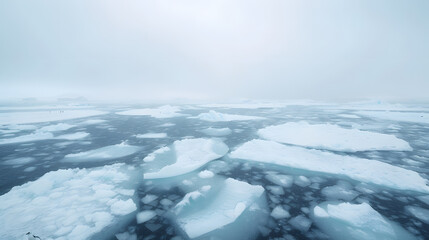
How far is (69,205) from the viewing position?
2904 mm

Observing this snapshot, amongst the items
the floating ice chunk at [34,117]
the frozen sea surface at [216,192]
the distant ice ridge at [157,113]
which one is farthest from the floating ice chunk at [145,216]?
the floating ice chunk at [34,117]

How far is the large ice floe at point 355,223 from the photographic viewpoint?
2332 millimetres

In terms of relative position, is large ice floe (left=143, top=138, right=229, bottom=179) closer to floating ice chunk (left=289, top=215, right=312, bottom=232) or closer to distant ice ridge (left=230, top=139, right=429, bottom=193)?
distant ice ridge (left=230, top=139, right=429, bottom=193)

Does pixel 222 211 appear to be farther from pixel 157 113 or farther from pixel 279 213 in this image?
pixel 157 113

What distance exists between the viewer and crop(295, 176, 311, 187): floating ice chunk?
143 inches

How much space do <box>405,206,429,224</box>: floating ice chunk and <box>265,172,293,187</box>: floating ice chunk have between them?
1.54 meters

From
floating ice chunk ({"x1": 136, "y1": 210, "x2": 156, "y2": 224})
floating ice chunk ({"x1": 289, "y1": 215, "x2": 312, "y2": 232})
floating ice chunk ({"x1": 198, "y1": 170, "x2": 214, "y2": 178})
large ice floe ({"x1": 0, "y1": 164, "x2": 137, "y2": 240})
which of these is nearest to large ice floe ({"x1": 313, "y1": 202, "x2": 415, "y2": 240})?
floating ice chunk ({"x1": 289, "y1": 215, "x2": 312, "y2": 232})

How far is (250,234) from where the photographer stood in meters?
2.37

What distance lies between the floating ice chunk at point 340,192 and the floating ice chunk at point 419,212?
0.61 meters

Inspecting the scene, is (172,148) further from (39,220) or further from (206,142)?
(39,220)

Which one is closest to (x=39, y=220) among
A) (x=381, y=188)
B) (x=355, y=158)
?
(x=381, y=188)

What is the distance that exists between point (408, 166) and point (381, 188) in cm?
162

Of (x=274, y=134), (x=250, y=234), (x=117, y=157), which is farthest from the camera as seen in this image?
(x=274, y=134)

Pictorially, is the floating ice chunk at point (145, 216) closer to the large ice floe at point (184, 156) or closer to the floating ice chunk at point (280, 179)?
the large ice floe at point (184, 156)
